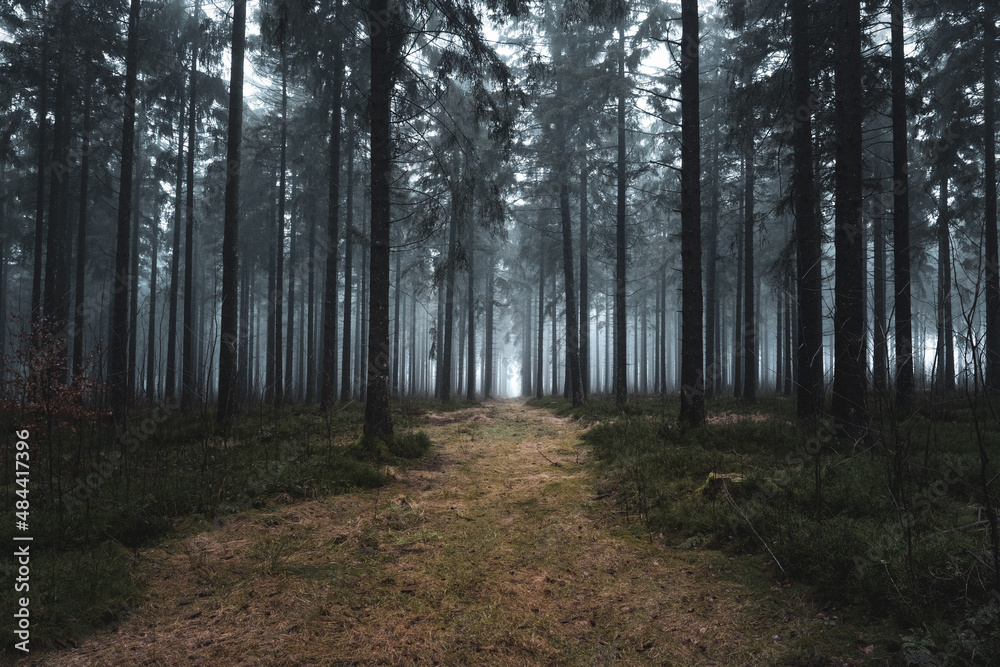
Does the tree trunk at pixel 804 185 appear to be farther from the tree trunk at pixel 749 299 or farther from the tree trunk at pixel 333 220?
the tree trunk at pixel 333 220

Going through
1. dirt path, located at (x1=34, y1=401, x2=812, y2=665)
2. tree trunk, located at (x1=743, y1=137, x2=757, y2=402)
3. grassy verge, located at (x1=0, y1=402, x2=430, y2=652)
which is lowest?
dirt path, located at (x1=34, y1=401, x2=812, y2=665)

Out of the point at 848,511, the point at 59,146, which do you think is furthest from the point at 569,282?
the point at 59,146

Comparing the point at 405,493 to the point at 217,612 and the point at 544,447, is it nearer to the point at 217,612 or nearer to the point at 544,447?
the point at 217,612

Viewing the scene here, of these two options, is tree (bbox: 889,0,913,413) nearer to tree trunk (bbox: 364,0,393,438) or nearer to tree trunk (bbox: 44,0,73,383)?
tree trunk (bbox: 364,0,393,438)

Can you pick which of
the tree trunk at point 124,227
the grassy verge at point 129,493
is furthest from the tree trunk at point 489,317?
the grassy verge at point 129,493

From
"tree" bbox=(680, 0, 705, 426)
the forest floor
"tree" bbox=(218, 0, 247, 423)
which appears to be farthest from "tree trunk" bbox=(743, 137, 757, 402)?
"tree" bbox=(218, 0, 247, 423)

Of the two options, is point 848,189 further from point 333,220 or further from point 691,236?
point 333,220

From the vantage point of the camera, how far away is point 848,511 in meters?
3.96

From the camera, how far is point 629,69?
15672 mm

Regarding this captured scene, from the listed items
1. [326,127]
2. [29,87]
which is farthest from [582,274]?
[29,87]

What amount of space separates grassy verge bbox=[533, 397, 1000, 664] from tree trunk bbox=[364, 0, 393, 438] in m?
3.71

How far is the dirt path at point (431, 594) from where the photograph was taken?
2658 millimetres

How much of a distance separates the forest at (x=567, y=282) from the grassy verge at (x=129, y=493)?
0.04 metres

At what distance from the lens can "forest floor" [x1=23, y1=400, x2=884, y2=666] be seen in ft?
8.63
